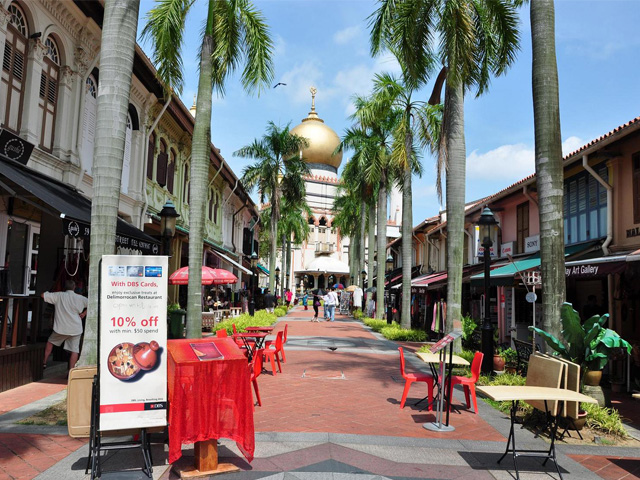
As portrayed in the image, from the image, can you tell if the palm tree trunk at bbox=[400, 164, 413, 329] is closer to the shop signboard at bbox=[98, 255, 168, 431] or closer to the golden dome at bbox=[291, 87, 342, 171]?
the shop signboard at bbox=[98, 255, 168, 431]

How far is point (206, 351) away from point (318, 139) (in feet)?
202

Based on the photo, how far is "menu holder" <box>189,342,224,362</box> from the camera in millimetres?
4963

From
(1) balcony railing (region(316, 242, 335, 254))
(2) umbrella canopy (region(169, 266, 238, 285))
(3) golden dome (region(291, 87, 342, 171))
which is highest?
(3) golden dome (region(291, 87, 342, 171))

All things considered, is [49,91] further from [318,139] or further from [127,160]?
[318,139]

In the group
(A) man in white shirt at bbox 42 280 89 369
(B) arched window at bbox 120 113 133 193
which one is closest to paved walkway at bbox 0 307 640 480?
(A) man in white shirt at bbox 42 280 89 369

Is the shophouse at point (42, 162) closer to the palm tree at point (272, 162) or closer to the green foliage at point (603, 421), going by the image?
the green foliage at point (603, 421)

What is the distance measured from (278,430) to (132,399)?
223 centimetres

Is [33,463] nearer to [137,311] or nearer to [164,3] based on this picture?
[137,311]

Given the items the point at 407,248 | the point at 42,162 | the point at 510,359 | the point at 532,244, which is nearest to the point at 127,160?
the point at 42,162

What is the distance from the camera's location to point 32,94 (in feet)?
35.8

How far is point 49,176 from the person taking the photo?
11.4m

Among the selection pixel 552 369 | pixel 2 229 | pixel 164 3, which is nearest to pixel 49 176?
pixel 2 229

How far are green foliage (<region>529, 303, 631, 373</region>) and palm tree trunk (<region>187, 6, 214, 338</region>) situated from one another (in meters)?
6.89

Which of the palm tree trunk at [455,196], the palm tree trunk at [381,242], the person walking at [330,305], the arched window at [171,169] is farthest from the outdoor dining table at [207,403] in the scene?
the person walking at [330,305]
